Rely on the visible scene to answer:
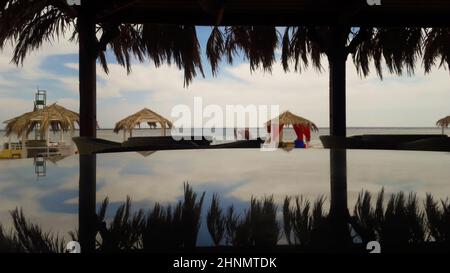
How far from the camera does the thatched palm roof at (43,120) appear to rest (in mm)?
11508

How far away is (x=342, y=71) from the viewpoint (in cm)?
501

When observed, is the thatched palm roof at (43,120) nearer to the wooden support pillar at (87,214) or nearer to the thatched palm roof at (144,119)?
the thatched palm roof at (144,119)

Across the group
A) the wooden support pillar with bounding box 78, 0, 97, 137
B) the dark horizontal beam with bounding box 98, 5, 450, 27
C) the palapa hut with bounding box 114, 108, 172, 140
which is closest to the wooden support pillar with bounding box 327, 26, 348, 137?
the dark horizontal beam with bounding box 98, 5, 450, 27

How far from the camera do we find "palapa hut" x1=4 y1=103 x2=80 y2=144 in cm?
1150

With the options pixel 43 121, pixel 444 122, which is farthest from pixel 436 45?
pixel 444 122

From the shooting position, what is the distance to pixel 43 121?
11.4m

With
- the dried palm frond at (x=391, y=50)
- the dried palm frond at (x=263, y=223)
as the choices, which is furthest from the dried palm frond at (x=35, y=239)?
the dried palm frond at (x=391, y=50)

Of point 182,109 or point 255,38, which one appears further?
point 182,109

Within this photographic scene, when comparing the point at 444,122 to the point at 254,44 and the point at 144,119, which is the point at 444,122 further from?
the point at 254,44

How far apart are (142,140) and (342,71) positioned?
3.06m

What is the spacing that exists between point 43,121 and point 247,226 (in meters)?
12.2

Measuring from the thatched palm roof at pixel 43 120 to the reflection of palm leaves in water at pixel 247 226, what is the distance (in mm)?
11611
